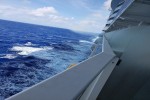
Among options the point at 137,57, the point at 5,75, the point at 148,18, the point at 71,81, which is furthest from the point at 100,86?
the point at 5,75

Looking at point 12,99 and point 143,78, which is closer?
point 12,99

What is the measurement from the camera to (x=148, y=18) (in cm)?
511

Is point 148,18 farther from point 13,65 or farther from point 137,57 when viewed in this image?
point 13,65

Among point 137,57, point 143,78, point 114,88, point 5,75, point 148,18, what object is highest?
point 148,18

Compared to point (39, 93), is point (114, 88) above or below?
below

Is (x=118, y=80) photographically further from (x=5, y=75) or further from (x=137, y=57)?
(x=5, y=75)

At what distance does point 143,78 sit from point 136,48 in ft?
3.19

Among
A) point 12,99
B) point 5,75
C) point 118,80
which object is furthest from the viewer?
point 5,75

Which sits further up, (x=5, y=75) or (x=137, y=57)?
(x=137, y=57)

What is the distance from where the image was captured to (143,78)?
11.5 ft

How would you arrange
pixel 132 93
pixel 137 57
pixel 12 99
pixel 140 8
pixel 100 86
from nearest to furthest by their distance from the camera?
pixel 12 99 → pixel 100 86 → pixel 132 93 → pixel 137 57 → pixel 140 8

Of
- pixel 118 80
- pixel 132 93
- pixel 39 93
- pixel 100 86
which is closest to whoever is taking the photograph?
pixel 39 93

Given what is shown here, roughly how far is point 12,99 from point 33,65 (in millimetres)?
24224

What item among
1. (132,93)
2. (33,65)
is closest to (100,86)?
(132,93)
